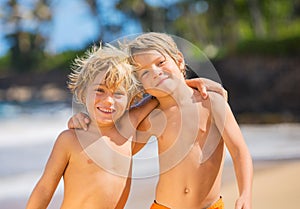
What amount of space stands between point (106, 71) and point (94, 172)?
0.35 meters

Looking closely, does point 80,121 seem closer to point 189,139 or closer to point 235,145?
point 189,139

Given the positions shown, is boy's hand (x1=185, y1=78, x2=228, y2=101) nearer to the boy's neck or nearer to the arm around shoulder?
the boy's neck

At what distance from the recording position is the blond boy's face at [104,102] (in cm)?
189

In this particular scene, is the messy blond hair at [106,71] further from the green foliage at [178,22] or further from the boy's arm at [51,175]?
the green foliage at [178,22]

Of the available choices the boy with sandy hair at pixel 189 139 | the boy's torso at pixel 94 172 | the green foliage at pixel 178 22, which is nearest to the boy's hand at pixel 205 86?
the boy with sandy hair at pixel 189 139

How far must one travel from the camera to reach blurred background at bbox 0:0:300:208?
11.3m

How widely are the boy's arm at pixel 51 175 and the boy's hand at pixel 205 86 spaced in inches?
18.8

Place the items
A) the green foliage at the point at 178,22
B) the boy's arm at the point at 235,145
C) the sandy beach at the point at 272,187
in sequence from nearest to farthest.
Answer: the boy's arm at the point at 235,145 → the sandy beach at the point at 272,187 → the green foliage at the point at 178,22

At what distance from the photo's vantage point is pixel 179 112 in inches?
78.4

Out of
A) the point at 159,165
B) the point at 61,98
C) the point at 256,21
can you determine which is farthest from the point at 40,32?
the point at 159,165

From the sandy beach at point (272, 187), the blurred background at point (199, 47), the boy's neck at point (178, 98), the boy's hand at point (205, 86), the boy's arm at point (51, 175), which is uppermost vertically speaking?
the blurred background at point (199, 47)

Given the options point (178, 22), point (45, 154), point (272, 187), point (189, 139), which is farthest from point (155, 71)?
point (178, 22)

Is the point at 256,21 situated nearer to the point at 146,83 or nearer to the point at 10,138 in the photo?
the point at 10,138

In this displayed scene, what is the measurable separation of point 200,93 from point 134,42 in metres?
0.30
